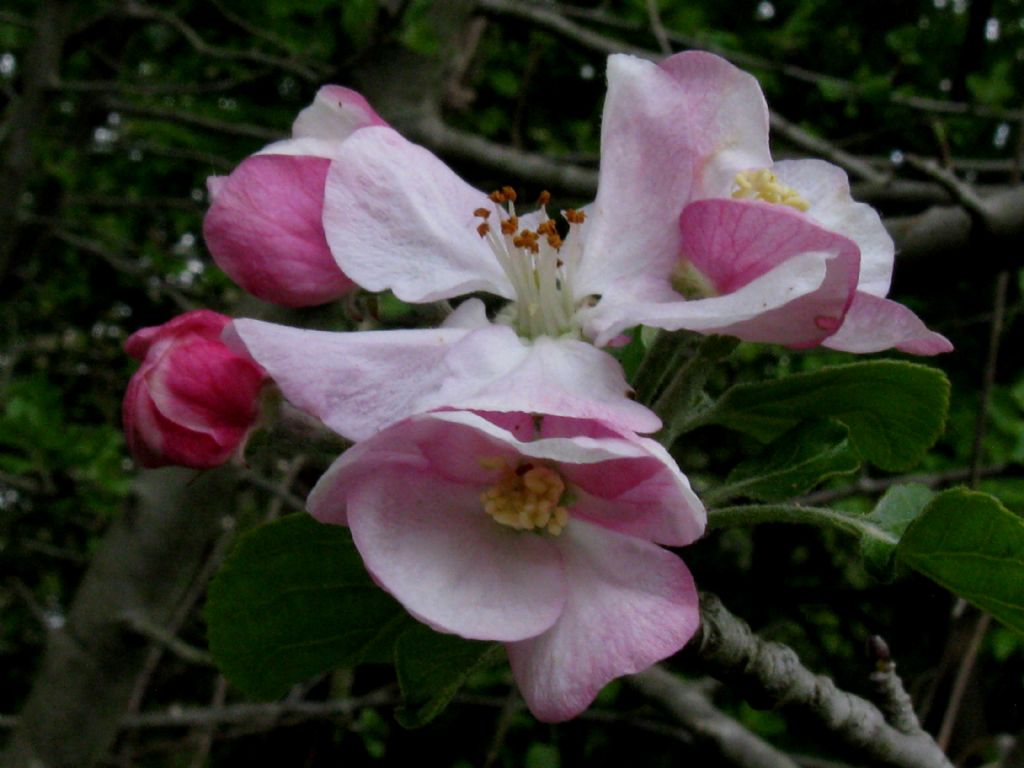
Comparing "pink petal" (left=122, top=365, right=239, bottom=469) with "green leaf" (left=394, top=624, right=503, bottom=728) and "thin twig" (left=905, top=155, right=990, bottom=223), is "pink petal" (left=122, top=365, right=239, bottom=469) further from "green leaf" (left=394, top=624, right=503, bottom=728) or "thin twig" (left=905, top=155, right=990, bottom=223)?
"thin twig" (left=905, top=155, right=990, bottom=223)

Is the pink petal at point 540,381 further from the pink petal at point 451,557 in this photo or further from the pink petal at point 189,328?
the pink petal at point 189,328

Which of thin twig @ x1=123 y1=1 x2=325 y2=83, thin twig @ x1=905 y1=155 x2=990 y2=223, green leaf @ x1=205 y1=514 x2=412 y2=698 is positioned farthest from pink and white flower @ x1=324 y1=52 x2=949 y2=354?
thin twig @ x1=123 y1=1 x2=325 y2=83

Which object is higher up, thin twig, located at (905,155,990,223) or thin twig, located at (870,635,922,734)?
thin twig, located at (905,155,990,223)

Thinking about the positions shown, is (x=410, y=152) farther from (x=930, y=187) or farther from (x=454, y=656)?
(x=930, y=187)

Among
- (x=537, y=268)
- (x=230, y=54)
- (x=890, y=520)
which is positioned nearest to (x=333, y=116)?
(x=537, y=268)

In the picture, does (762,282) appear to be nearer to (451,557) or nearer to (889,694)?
(451,557)

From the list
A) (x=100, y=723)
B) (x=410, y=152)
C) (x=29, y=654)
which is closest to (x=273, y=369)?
(x=410, y=152)
